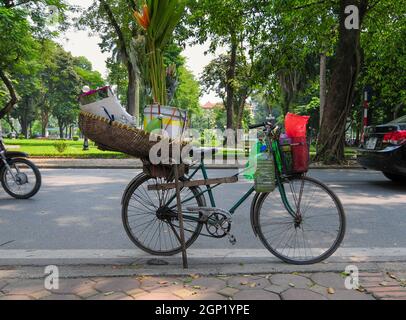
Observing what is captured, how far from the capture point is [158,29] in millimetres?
3764

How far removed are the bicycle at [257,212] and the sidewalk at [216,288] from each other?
480 millimetres

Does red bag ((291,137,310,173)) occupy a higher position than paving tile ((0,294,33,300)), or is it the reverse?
red bag ((291,137,310,173))

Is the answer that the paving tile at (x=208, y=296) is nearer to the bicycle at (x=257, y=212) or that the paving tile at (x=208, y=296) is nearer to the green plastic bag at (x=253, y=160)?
the bicycle at (x=257, y=212)

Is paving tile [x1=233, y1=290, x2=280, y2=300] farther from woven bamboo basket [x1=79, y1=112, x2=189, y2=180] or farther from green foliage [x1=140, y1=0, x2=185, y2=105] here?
green foliage [x1=140, y1=0, x2=185, y2=105]

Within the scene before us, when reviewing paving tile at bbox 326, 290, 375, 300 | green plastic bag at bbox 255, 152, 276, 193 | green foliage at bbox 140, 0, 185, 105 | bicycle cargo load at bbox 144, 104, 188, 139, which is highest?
green foliage at bbox 140, 0, 185, 105

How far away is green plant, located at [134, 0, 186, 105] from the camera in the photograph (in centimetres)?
364

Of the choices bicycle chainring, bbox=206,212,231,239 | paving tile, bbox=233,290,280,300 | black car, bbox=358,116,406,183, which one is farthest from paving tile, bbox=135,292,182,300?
black car, bbox=358,116,406,183

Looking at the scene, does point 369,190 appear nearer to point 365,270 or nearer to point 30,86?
point 365,270

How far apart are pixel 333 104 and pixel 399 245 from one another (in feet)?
32.6

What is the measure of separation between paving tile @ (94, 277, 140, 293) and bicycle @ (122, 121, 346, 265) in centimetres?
75

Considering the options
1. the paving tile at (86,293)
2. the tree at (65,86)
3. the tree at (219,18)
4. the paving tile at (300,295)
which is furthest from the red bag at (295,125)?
the tree at (65,86)

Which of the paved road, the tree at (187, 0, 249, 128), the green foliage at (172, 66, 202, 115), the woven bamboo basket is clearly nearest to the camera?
the woven bamboo basket

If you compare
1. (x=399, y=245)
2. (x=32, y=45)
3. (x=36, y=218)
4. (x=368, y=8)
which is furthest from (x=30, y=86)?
(x=399, y=245)
